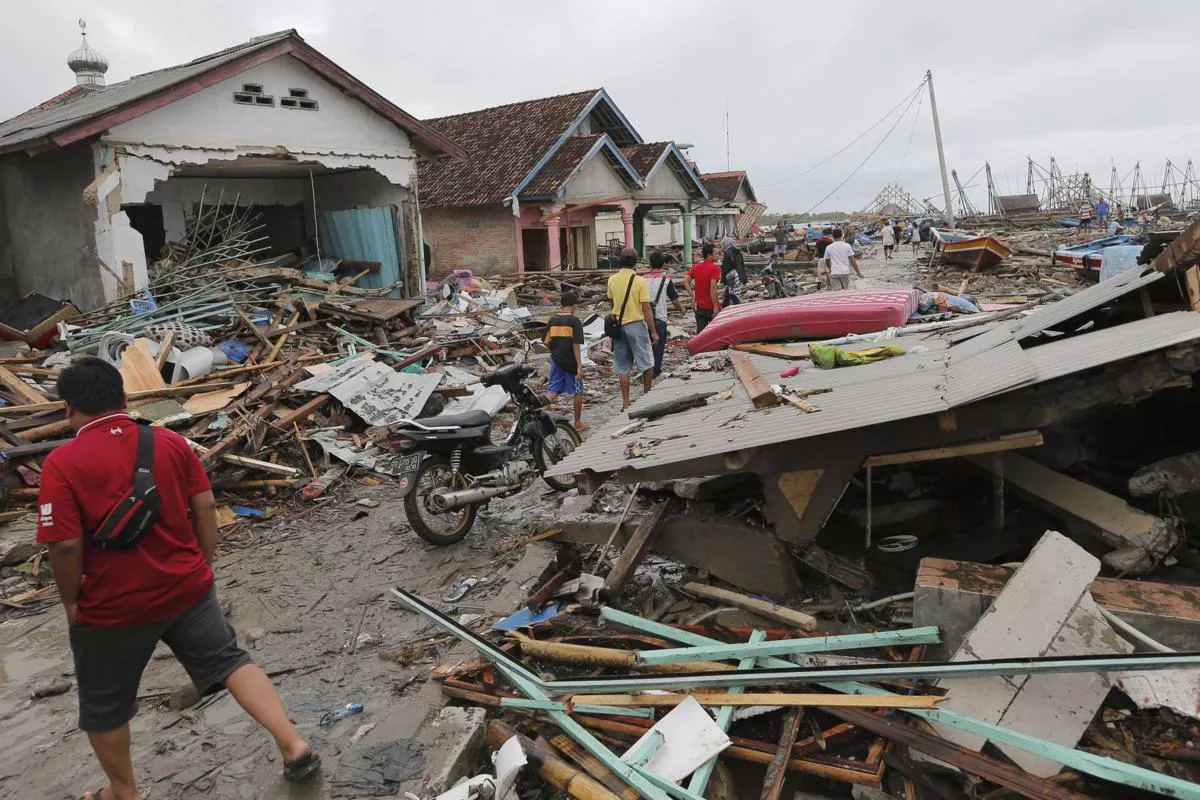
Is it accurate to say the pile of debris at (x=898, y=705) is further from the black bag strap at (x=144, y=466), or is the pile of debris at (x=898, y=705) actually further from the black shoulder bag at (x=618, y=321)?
the black shoulder bag at (x=618, y=321)

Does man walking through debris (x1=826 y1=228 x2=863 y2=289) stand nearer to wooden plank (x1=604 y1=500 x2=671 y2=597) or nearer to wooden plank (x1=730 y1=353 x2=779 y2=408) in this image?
wooden plank (x1=730 y1=353 x2=779 y2=408)

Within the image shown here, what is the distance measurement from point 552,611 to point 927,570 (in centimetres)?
209

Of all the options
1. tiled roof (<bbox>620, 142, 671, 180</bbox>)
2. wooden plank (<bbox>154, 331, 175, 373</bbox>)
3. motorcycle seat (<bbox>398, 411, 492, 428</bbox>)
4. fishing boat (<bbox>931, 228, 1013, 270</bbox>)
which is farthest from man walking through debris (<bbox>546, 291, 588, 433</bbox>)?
tiled roof (<bbox>620, 142, 671, 180</bbox>)

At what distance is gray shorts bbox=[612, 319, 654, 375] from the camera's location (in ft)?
29.2

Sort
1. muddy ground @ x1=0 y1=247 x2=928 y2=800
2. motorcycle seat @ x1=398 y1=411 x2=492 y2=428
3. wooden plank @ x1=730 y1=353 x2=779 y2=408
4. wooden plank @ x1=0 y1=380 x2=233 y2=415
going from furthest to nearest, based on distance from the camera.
Answer: wooden plank @ x1=0 y1=380 x2=233 y2=415 → motorcycle seat @ x1=398 y1=411 x2=492 y2=428 → wooden plank @ x1=730 y1=353 x2=779 y2=408 → muddy ground @ x1=0 y1=247 x2=928 y2=800

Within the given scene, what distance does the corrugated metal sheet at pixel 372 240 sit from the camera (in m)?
16.0

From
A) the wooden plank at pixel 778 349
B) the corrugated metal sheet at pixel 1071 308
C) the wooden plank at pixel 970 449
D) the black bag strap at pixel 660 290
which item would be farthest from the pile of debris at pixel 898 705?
the black bag strap at pixel 660 290

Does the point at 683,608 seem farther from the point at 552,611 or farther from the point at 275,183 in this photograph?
the point at 275,183

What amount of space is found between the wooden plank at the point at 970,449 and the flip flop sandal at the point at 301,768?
2915 mm

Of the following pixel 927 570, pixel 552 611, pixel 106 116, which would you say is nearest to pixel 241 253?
pixel 106 116

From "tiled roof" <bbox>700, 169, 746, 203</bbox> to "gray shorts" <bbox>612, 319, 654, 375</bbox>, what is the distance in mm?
40420

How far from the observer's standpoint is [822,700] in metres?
3.12

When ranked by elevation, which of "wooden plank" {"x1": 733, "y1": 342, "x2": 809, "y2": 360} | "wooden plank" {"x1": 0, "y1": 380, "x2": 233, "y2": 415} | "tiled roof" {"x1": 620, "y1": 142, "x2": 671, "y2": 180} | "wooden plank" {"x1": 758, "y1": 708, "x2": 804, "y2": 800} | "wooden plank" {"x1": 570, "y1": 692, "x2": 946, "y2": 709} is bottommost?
"wooden plank" {"x1": 758, "y1": 708, "x2": 804, "y2": 800}

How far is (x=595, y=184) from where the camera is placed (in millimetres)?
25672
